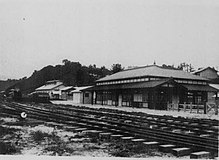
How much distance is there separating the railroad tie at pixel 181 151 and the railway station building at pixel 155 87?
6.37m

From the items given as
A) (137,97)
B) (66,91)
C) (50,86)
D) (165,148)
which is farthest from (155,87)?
(165,148)

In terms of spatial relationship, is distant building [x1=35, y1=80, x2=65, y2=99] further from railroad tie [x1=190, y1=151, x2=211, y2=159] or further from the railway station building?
railroad tie [x1=190, y1=151, x2=211, y2=159]

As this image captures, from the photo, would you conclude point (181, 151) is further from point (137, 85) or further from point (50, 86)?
point (137, 85)

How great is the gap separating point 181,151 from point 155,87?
23.2ft

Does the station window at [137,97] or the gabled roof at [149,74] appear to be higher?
the gabled roof at [149,74]

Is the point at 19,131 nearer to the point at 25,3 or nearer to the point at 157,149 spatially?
the point at 25,3

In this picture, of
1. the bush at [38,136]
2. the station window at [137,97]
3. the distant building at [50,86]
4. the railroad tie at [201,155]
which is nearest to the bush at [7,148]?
the bush at [38,136]

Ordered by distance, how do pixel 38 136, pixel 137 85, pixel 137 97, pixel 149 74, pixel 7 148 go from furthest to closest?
pixel 137 97 → pixel 137 85 → pixel 149 74 → pixel 38 136 → pixel 7 148

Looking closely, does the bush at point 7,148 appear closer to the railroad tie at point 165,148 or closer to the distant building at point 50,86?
the railroad tie at point 165,148

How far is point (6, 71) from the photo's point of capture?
4383mm

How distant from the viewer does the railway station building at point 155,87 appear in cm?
1070

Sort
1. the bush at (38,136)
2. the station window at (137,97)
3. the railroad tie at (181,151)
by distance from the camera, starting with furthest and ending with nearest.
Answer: the station window at (137,97), the bush at (38,136), the railroad tie at (181,151)

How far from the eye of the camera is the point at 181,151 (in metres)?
3.48

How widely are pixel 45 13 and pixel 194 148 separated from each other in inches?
120
